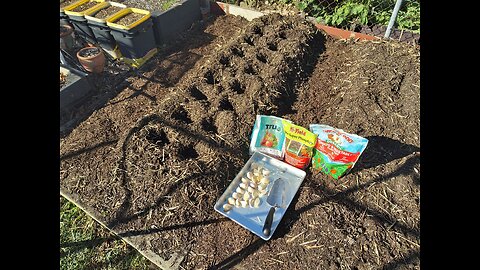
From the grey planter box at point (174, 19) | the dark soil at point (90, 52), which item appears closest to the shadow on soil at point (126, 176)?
the dark soil at point (90, 52)

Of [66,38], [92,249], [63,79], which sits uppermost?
[66,38]

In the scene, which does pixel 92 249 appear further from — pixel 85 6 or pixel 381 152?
pixel 85 6

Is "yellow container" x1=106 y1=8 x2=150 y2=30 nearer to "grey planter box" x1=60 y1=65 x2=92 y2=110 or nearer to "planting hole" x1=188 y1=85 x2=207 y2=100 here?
"grey planter box" x1=60 y1=65 x2=92 y2=110

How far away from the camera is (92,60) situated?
397cm

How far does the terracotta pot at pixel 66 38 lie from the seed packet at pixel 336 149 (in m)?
3.82

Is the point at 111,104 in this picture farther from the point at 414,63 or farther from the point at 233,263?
the point at 414,63

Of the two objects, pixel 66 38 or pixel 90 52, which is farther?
pixel 66 38

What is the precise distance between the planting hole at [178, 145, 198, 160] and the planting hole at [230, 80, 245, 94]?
0.96 meters

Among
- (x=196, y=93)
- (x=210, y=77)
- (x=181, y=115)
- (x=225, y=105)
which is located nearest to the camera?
(x=181, y=115)

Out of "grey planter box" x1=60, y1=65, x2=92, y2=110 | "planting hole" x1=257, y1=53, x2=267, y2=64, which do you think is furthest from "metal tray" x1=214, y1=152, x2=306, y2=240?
"grey planter box" x1=60, y1=65, x2=92, y2=110

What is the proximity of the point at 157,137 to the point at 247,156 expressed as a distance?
3.00ft

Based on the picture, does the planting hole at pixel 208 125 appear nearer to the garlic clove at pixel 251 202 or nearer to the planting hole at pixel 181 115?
the planting hole at pixel 181 115

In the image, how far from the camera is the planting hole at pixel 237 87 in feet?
11.1

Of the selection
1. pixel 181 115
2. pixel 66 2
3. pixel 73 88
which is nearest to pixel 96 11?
pixel 66 2
